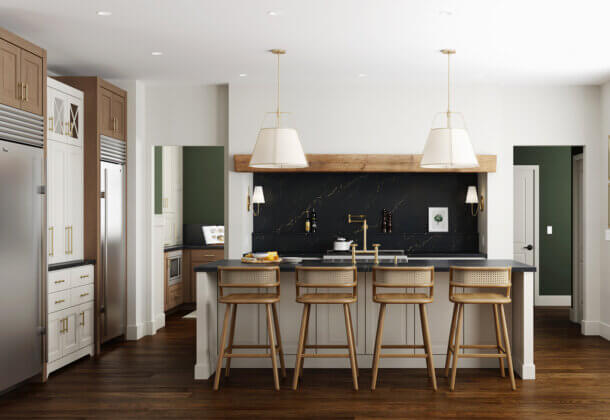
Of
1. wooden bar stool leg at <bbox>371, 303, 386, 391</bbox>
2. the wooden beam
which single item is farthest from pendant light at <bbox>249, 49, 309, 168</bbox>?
the wooden beam

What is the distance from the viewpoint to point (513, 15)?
4.21 meters

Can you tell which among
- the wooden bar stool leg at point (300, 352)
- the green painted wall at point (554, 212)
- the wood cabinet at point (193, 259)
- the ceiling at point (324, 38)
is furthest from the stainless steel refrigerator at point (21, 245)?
the green painted wall at point (554, 212)

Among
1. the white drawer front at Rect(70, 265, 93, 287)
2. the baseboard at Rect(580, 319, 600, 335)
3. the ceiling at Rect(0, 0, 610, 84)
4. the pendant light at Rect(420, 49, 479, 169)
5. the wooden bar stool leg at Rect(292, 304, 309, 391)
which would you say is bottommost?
the baseboard at Rect(580, 319, 600, 335)

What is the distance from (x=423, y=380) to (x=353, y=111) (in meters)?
3.15

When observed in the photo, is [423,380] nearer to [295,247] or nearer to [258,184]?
[295,247]

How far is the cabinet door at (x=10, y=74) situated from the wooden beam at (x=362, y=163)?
2515mm

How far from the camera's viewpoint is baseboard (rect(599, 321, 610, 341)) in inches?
244

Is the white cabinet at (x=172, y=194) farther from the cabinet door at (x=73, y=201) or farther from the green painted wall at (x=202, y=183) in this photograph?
the cabinet door at (x=73, y=201)

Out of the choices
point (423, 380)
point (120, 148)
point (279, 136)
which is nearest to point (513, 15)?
point (279, 136)

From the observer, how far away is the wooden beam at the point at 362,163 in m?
6.33

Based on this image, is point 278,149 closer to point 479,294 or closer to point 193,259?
point 479,294

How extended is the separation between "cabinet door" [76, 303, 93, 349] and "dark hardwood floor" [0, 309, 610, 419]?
190mm

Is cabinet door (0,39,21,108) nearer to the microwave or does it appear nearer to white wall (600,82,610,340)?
the microwave

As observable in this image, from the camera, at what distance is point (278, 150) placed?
4594 mm
